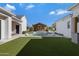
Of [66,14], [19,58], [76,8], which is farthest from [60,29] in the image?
[19,58]

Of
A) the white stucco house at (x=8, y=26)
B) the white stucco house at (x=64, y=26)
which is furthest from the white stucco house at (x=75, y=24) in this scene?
the white stucco house at (x=8, y=26)

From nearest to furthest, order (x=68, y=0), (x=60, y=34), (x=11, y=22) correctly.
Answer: (x=68, y=0), (x=60, y=34), (x=11, y=22)

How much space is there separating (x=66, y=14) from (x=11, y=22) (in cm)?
443

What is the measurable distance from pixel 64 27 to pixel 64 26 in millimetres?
71

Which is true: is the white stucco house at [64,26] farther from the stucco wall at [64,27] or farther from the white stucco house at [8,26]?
the white stucco house at [8,26]

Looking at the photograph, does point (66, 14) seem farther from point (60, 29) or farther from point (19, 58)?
point (19, 58)

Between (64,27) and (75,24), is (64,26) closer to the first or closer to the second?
(64,27)

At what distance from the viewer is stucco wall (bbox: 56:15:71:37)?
1257cm

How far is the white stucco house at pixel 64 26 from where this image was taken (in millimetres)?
12491

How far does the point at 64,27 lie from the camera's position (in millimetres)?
13305

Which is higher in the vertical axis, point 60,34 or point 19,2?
point 19,2

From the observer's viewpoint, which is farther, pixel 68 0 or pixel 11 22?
pixel 11 22

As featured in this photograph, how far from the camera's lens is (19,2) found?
37.0 feet

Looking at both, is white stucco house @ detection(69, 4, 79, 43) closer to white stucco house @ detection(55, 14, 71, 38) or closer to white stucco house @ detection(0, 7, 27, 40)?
white stucco house @ detection(55, 14, 71, 38)
